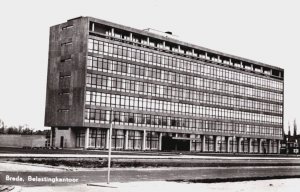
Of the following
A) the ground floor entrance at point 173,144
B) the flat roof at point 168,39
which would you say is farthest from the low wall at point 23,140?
the flat roof at point 168,39

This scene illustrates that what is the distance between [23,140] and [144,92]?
79.5 ft

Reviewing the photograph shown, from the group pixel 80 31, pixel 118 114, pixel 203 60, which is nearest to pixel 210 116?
pixel 203 60

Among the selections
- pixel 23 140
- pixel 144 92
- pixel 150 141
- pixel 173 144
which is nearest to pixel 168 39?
pixel 144 92

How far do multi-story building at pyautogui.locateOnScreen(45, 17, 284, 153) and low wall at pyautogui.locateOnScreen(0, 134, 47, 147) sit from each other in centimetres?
296

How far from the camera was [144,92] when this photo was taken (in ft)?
275

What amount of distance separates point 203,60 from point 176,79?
10436mm

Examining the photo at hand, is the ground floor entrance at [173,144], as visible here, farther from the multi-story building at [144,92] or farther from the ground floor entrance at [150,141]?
the multi-story building at [144,92]

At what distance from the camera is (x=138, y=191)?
1920cm

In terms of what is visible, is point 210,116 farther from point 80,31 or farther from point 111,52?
point 80,31

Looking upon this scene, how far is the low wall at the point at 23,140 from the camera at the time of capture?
83.3m

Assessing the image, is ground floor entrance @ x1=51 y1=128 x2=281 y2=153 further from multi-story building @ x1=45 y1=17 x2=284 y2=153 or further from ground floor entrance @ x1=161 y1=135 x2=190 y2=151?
multi-story building @ x1=45 y1=17 x2=284 y2=153

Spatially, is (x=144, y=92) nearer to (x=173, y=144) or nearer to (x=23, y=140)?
(x=173, y=144)

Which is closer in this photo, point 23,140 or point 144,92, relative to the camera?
point 144,92

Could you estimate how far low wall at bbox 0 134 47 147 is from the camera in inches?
3280
